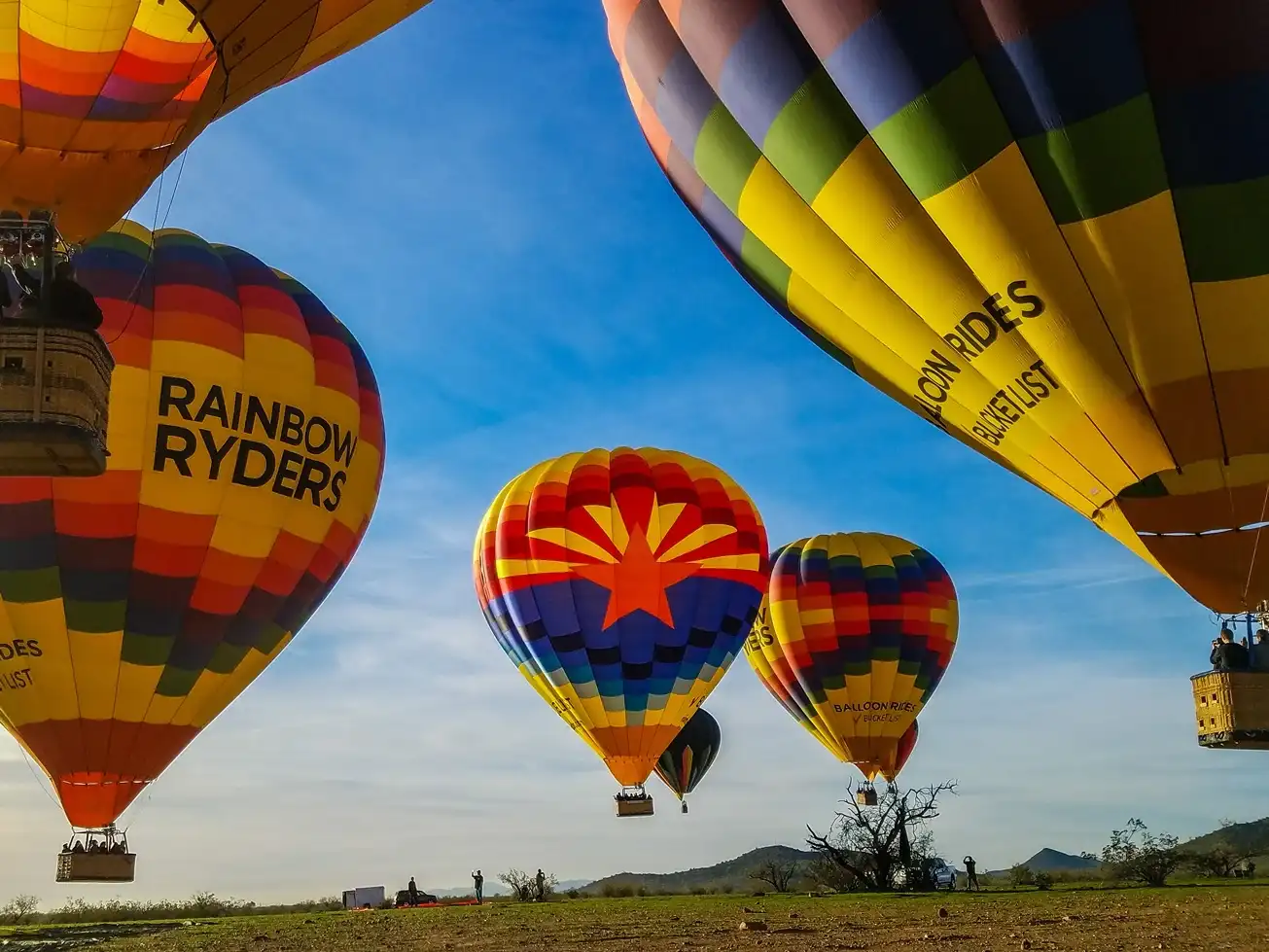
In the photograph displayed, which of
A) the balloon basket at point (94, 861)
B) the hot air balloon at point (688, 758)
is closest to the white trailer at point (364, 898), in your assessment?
the hot air balloon at point (688, 758)

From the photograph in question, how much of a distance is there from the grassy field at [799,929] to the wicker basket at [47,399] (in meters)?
7.27

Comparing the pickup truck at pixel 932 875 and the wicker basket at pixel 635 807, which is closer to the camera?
the wicker basket at pixel 635 807

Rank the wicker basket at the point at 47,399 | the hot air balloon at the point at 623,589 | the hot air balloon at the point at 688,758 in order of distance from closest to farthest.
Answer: the wicker basket at the point at 47,399 → the hot air balloon at the point at 623,589 → the hot air balloon at the point at 688,758

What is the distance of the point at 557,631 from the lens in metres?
21.8

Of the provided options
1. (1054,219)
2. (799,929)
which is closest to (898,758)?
(799,929)

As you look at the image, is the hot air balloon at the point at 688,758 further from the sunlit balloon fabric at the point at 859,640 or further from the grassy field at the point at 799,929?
the grassy field at the point at 799,929

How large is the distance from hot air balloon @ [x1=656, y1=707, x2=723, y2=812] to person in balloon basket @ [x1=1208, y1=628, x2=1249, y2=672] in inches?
938

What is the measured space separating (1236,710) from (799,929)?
6.87 m

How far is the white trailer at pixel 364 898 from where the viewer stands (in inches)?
1292

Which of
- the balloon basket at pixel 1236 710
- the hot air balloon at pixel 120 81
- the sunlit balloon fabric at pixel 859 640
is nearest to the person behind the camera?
the balloon basket at pixel 1236 710

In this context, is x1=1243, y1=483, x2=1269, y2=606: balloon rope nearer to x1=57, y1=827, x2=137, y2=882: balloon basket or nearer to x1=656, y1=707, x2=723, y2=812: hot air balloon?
x1=57, y1=827, x2=137, y2=882: balloon basket

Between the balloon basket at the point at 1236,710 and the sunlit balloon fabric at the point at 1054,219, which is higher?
the sunlit balloon fabric at the point at 1054,219

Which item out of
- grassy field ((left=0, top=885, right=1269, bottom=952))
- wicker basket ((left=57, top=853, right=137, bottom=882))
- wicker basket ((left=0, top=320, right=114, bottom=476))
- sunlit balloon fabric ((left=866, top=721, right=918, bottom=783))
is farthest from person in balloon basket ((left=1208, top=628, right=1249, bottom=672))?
sunlit balloon fabric ((left=866, top=721, right=918, bottom=783))

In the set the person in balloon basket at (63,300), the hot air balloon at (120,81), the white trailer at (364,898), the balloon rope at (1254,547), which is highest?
the hot air balloon at (120,81)
